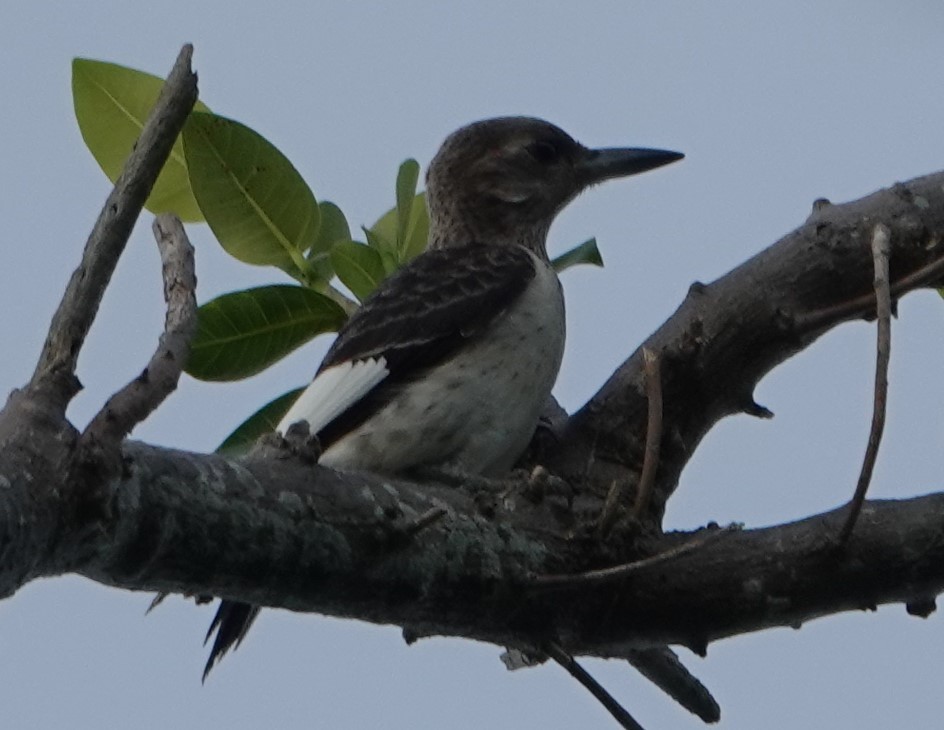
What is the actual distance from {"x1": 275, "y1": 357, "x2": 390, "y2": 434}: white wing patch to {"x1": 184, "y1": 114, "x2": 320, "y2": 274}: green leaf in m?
0.26

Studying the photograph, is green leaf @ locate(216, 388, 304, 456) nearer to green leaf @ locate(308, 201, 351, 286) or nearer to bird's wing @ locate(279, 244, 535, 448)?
bird's wing @ locate(279, 244, 535, 448)

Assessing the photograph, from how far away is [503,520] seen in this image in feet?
9.00

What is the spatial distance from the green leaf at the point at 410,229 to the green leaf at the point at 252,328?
0.43 metres

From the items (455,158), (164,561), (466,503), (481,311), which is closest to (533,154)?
(455,158)

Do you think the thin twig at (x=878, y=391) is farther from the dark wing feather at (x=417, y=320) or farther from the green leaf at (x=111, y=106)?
the green leaf at (x=111, y=106)

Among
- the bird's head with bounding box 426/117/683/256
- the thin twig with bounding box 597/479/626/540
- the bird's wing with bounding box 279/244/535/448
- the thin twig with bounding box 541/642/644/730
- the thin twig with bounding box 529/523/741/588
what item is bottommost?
the thin twig with bounding box 541/642/644/730

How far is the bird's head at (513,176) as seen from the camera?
206 inches

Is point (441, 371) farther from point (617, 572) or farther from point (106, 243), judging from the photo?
point (106, 243)

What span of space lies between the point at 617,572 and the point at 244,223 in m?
1.70

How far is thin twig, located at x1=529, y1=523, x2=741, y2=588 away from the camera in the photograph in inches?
97.5

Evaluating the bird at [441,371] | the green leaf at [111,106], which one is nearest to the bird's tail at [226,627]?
the bird at [441,371]

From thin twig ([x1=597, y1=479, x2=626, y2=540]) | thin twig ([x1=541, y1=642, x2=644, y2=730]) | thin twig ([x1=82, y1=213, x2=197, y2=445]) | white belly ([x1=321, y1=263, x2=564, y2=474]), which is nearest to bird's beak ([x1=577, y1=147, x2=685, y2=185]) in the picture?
white belly ([x1=321, y1=263, x2=564, y2=474])

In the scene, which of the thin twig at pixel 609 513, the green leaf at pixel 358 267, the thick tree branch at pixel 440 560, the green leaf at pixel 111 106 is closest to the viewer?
the thick tree branch at pixel 440 560

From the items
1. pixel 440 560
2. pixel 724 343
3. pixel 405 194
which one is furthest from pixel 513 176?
pixel 440 560
